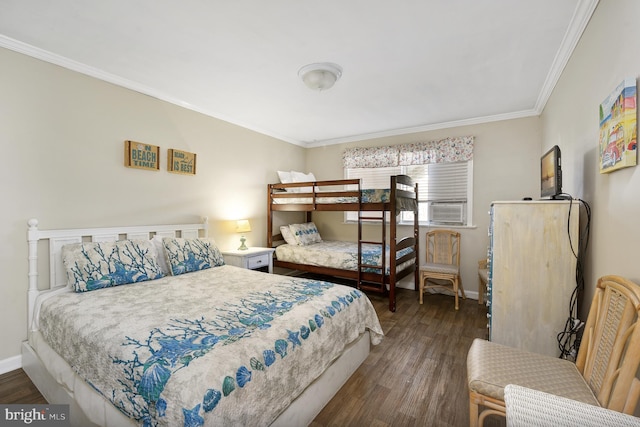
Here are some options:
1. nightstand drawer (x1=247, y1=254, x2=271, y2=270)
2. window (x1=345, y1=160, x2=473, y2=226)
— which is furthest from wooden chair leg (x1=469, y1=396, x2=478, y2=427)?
window (x1=345, y1=160, x2=473, y2=226)

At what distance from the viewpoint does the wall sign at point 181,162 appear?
3.21 meters

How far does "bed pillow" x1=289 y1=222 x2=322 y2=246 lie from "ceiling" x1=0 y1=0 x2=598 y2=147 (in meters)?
1.99

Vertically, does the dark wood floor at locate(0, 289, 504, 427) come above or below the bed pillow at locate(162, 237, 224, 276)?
below

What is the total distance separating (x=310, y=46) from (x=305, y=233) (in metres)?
3.01

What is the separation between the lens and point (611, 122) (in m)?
1.45

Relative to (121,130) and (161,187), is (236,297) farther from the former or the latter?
(121,130)

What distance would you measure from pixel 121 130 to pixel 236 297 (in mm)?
2166

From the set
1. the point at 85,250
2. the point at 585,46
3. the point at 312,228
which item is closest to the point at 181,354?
the point at 85,250

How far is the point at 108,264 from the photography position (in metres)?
2.29

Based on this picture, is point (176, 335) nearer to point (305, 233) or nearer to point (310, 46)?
point (310, 46)

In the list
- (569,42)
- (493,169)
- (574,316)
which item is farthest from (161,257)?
(493,169)

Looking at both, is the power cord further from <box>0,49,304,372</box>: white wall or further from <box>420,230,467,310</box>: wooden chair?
<box>0,49,304,372</box>: white wall

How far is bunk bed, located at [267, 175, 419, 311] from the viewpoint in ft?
11.4

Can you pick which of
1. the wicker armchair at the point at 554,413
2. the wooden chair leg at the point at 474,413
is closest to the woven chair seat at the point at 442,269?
the wooden chair leg at the point at 474,413
